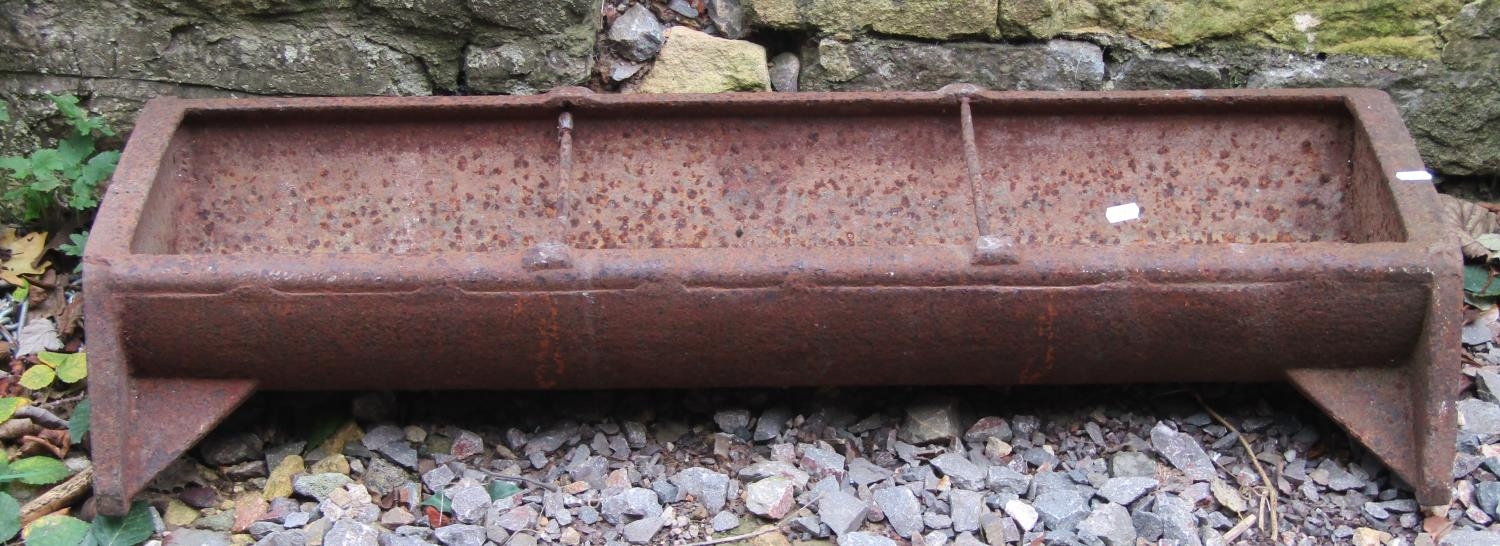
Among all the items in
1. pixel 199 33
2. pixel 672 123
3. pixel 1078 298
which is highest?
pixel 199 33

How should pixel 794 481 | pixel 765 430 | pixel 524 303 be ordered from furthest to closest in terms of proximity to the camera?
pixel 765 430
pixel 794 481
pixel 524 303

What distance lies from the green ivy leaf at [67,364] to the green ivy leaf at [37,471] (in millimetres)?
243

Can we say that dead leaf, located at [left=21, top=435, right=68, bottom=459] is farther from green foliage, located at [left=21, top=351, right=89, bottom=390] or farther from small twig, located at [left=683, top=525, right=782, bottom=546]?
small twig, located at [left=683, top=525, right=782, bottom=546]

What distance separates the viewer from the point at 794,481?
228 centimetres

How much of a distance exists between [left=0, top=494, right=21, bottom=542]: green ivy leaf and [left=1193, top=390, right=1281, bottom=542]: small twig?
2258mm

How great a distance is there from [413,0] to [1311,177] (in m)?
2.05

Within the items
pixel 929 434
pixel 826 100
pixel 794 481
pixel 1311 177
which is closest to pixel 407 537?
pixel 794 481

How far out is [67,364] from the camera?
8.33 ft

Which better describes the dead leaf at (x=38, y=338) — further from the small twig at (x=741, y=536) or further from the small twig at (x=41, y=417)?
the small twig at (x=741, y=536)

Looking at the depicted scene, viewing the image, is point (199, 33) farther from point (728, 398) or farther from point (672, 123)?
point (728, 398)

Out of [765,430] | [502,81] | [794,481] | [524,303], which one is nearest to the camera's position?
[524,303]

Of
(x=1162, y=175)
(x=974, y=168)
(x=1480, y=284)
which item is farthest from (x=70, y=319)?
(x=1480, y=284)

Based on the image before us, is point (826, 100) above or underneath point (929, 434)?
above

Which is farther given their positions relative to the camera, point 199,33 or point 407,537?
point 199,33
